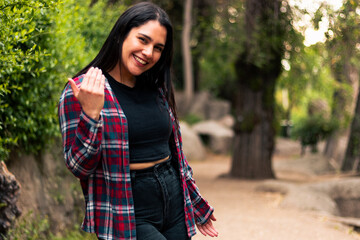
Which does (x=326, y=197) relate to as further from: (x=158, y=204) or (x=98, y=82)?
(x=98, y=82)

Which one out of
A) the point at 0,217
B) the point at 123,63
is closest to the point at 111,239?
the point at 123,63

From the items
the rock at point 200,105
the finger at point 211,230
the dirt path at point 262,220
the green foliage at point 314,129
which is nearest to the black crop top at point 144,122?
the finger at point 211,230

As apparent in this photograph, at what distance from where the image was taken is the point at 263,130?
10727 millimetres

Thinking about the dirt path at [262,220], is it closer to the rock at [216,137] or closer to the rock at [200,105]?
the rock at [216,137]

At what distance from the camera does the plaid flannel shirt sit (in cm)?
196

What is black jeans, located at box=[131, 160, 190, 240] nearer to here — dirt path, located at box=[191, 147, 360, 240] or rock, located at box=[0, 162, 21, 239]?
rock, located at box=[0, 162, 21, 239]

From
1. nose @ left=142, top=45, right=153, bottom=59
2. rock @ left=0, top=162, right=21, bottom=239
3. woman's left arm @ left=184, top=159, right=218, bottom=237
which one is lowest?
rock @ left=0, top=162, right=21, bottom=239

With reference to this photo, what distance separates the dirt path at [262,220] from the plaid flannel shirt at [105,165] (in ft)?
11.1

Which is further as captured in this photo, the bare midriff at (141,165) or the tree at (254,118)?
the tree at (254,118)

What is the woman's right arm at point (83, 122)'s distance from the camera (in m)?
1.89

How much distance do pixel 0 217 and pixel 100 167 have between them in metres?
1.52

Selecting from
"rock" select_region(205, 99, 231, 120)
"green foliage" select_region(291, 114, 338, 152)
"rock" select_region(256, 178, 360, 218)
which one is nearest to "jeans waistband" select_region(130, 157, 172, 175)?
"rock" select_region(256, 178, 360, 218)

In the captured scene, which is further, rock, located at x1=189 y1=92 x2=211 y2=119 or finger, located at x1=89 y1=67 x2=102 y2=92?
rock, located at x1=189 y1=92 x2=211 y2=119

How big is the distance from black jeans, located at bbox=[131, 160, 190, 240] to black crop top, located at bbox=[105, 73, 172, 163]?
0.08 m
